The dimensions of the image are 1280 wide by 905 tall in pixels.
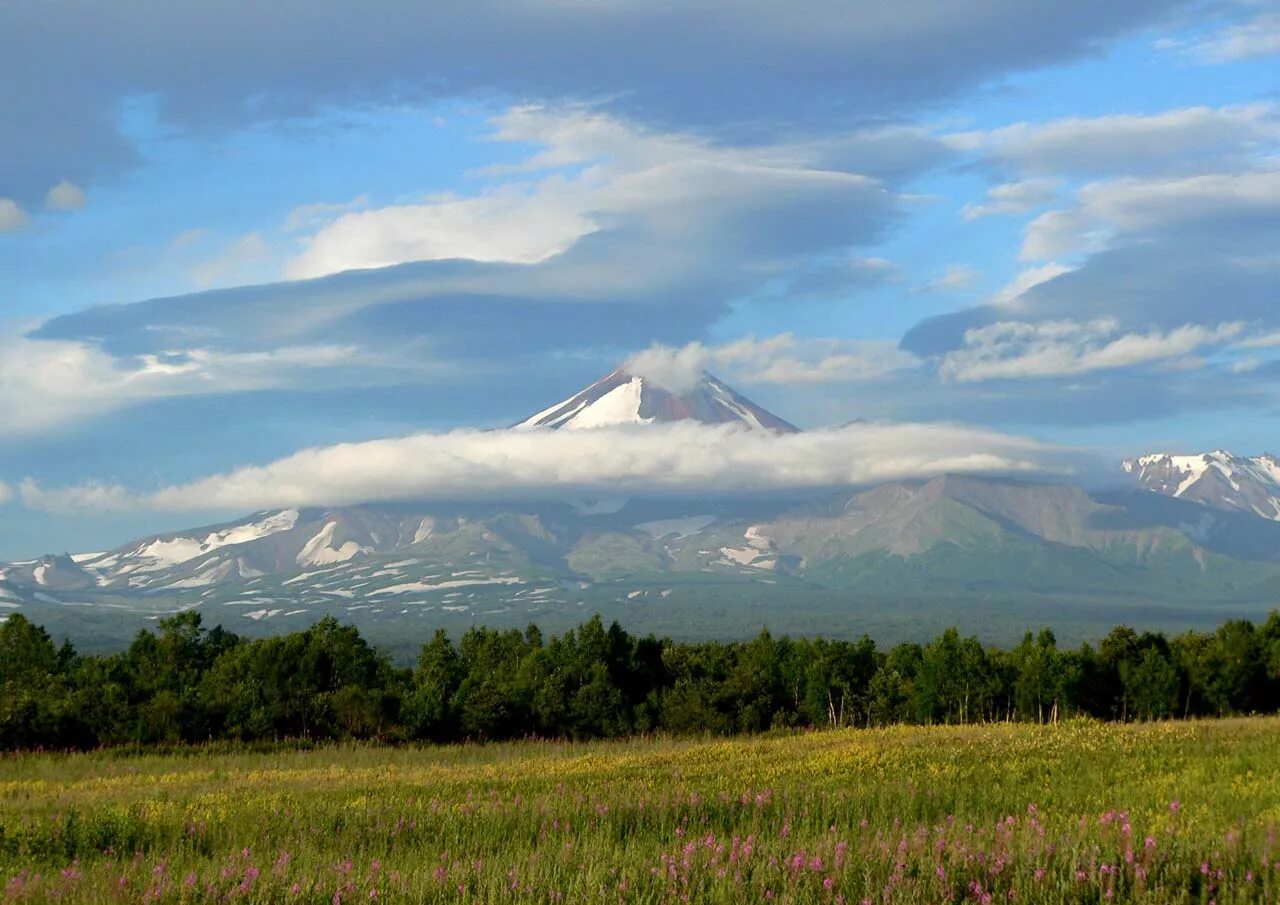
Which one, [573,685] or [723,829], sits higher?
[723,829]

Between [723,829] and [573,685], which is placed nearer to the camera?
[723,829]

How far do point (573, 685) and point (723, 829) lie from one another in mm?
53425

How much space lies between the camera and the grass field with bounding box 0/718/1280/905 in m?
15.4

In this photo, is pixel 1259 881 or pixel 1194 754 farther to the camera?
pixel 1194 754

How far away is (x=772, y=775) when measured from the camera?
29.2 metres

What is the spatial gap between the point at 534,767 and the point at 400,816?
14321 mm

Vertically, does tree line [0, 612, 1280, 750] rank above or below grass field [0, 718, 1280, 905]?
below

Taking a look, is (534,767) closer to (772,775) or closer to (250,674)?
(772,775)

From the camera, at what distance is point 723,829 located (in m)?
21.1

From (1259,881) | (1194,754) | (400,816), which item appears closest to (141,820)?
(400,816)

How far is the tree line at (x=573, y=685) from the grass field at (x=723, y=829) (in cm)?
2619

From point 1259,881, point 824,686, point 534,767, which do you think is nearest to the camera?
point 1259,881

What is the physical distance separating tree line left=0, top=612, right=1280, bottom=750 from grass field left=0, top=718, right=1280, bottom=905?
85.9 ft

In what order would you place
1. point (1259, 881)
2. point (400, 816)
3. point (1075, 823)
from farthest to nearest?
point (400, 816) → point (1075, 823) → point (1259, 881)
